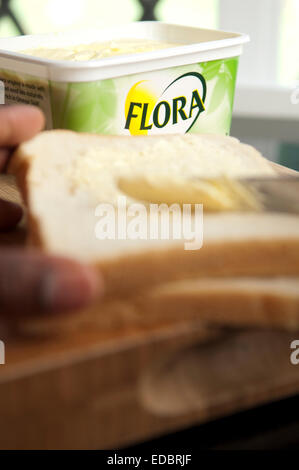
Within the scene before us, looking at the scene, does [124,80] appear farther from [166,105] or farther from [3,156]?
[3,156]

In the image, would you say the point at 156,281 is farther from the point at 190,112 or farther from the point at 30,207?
the point at 190,112

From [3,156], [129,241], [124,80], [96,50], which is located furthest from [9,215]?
[96,50]

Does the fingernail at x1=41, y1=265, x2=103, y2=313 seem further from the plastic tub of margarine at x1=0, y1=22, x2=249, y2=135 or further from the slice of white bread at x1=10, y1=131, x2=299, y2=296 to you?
the plastic tub of margarine at x1=0, y1=22, x2=249, y2=135

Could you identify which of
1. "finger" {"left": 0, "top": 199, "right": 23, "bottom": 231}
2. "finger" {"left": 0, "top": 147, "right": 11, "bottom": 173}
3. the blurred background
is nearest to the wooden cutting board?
"finger" {"left": 0, "top": 199, "right": 23, "bottom": 231}

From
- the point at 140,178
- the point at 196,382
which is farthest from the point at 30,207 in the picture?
the point at 196,382

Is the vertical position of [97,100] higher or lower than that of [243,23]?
lower

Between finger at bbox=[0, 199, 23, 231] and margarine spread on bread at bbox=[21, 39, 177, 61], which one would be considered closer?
finger at bbox=[0, 199, 23, 231]
